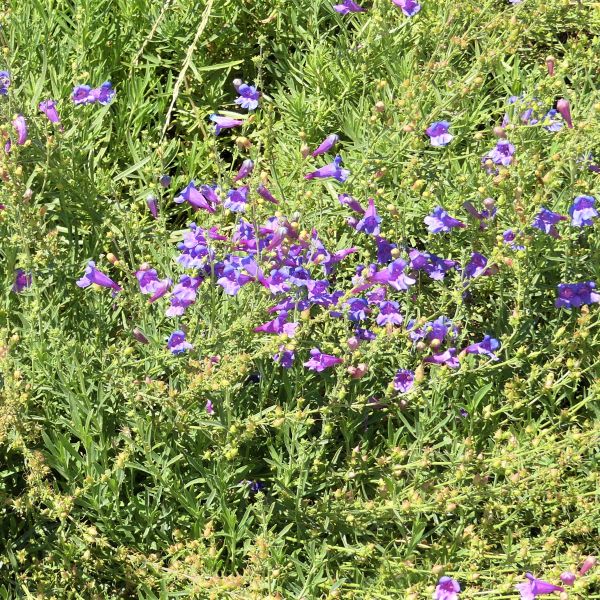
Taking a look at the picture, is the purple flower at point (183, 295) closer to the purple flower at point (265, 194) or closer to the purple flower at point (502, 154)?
the purple flower at point (265, 194)

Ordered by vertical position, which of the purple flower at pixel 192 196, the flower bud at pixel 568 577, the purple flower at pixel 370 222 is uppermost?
the purple flower at pixel 370 222

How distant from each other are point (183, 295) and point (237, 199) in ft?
1.60

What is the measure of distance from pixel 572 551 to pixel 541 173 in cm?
176

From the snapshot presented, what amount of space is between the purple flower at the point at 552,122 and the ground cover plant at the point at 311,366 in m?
0.02

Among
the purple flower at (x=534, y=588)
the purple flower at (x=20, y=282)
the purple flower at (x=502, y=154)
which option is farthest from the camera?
the purple flower at (x=502, y=154)

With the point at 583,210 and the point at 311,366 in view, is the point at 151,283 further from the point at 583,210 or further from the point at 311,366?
the point at 583,210

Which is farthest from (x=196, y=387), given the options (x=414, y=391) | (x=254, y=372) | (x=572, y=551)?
(x=572, y=551)

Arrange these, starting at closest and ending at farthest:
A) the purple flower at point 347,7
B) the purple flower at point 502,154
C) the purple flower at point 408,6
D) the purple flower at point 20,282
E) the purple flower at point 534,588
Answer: the purple flower at point 534,588
the purple flower at point 20,282
the purple flower at point 502,154
the purple flower at point 408,6
the purple flower at point 347,7

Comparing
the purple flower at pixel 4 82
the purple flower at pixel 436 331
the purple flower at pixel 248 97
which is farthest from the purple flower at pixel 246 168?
the purple flower at pixel 4 82

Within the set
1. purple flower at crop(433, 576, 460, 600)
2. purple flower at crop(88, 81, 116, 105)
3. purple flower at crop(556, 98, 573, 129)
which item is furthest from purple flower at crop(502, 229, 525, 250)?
purple flower at crop(88, 81, 116, 105)

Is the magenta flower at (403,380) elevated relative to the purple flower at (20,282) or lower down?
elevated

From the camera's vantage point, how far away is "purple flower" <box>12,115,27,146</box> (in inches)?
143

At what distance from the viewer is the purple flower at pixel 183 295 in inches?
135

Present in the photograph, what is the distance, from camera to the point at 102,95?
165 inches
